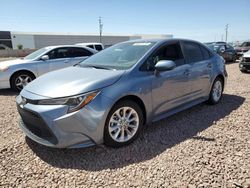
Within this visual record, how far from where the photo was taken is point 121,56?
12.3ft

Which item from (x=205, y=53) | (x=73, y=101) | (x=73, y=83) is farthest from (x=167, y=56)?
(x=73, y=101)

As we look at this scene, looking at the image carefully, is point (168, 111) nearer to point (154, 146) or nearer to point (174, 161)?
point (154, 146)

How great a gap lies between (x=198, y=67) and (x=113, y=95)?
7.46 feet

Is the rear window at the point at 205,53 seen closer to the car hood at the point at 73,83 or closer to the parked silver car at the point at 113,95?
the parked silver car at the point at 113,95

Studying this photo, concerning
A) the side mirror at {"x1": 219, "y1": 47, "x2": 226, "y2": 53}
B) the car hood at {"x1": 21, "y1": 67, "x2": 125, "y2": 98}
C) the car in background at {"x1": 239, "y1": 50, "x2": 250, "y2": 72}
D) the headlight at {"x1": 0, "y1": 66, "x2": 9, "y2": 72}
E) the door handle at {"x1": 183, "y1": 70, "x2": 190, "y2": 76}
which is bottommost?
the car in background at {"x1": 239, "y1": 50, "x2": 250, "y2": 72}

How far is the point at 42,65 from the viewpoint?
706 cm

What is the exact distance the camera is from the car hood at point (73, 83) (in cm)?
272

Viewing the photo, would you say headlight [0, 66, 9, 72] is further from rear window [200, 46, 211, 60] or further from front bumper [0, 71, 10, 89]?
rear window [200, 46, 211, 60]

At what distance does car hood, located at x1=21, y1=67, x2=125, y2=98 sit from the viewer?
2.72 metres

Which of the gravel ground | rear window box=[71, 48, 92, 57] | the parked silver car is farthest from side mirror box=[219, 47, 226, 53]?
the gravel ground

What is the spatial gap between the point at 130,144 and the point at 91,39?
58877 mm

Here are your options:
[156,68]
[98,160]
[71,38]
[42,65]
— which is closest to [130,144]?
[98,160]

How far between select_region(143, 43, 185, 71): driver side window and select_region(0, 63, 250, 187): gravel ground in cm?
113

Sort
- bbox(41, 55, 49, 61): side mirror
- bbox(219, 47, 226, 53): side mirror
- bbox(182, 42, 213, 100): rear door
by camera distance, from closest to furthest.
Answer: bbox(182, 42, 213, 100): rear door, bbox(41, 55, 49, 61): side mirror, bbox(219, 47, 226, 53): side mirror
